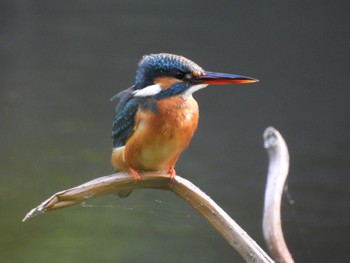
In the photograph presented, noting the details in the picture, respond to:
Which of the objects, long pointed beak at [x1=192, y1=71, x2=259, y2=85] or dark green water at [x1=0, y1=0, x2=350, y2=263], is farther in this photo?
dark green water at [x1=0, y1=0, x2=350, y2=263]

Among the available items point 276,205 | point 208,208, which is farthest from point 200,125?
point 208,208

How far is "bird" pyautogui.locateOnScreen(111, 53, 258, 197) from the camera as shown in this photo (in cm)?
174

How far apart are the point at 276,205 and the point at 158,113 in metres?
0.44

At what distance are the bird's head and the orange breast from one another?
0.04m

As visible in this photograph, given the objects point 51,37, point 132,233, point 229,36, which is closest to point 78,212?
point 132,233

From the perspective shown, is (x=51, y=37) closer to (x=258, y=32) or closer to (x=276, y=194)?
(x=258, y=32)

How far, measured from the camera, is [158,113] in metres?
1.83

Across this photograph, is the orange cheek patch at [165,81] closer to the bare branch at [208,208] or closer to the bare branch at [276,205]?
the bare branch at [208,208]

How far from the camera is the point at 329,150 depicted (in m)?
3.36

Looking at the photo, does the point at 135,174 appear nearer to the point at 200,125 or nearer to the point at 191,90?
the point at 191,90

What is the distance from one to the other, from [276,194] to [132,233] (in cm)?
163

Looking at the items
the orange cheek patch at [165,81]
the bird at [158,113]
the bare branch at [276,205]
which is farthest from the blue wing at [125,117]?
the bare branch at [276,205]

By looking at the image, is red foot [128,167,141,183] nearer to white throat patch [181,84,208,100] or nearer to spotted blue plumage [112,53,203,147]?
spotted blue plumage [112,53,203,147]

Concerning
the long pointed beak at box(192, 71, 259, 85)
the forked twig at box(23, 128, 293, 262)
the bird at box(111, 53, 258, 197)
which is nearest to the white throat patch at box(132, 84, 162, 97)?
the bird at box(111, 53, 258, 197)
